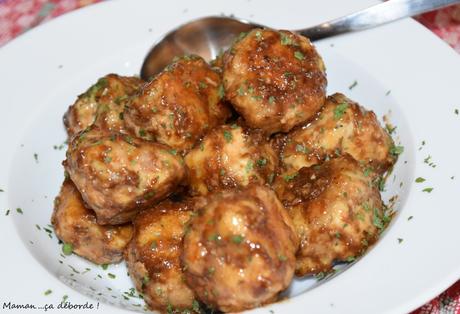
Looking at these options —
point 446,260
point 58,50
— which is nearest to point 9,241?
point 58,50

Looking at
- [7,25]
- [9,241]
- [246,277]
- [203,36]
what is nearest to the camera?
[246,277]

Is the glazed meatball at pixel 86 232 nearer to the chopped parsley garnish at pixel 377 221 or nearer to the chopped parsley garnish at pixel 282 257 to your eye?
the chopped parsley garnish at pixel 282 257

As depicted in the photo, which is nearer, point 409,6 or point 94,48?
point 409,6

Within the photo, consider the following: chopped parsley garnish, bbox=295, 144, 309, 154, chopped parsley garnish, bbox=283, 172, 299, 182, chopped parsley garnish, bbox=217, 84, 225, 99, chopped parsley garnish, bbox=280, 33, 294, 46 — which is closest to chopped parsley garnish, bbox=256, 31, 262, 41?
chopped parsley garnish, bbox=280, 33, 294, 46

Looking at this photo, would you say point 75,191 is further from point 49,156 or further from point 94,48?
point 94,48

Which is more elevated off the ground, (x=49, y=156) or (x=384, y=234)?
(x=49, y=156)

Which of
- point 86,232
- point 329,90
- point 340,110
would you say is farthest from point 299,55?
point 86,232

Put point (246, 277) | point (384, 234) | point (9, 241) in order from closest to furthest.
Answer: point (246, 277), point (384, 234), point (9, 241)

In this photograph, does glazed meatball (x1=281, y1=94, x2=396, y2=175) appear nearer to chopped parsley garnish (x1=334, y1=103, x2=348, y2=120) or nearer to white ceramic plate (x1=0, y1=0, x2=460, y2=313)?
chopped parsley garnish (x1=334, y1=103, x2=348, y2=120)
